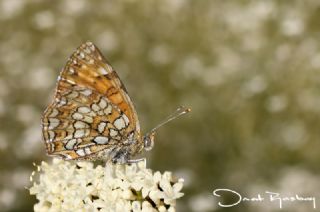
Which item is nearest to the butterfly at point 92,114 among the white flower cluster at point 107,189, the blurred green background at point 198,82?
the white flower cluster at point 107,189

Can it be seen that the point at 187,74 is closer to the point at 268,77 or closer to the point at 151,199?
the point at 268,77

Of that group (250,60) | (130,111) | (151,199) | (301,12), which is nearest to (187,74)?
(250,60)

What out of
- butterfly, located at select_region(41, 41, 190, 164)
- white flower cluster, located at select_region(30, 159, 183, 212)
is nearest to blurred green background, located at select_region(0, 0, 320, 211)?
butterfly, located at select_region(41, 41, 190, 164)

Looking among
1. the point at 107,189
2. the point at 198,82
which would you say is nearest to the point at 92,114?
the point at 107,189

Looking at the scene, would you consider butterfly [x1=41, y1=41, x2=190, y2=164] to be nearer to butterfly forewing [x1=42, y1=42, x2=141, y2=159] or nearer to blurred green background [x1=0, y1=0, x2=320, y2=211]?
butterfly forewing [x1=42, y1=42, x2=141, y2=159]

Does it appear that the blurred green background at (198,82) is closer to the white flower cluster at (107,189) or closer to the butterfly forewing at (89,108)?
the butterfly forewing at (89,108)
